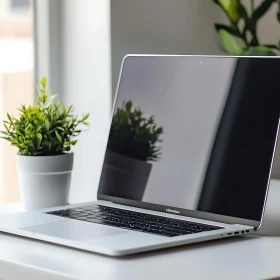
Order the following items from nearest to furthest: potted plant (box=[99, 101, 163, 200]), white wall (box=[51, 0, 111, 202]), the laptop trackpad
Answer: the laptop trackpad → potted plant (box=[99, 101, 163, 200]) → white wall (box=[51, 0, 111, 202])

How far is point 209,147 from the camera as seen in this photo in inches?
43.9

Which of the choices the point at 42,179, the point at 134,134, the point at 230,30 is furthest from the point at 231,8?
the point at 42,179

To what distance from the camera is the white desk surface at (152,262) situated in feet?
2.74

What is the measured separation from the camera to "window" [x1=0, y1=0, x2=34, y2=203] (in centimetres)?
153

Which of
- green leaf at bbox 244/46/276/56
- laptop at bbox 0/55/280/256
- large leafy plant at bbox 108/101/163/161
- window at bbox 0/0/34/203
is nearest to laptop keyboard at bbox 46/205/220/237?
laptop at bbox 0/55/280/256

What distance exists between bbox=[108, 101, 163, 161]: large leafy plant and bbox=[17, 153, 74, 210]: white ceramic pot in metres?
0.09

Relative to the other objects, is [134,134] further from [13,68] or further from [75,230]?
[13,68]

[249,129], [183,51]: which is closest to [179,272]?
[249,129]

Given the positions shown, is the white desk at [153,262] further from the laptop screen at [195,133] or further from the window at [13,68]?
the window at [13,68]

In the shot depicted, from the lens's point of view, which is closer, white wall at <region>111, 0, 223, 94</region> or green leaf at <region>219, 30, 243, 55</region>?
white wall at <region>111, 0, 223, 94</region>

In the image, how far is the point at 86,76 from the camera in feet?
4.81

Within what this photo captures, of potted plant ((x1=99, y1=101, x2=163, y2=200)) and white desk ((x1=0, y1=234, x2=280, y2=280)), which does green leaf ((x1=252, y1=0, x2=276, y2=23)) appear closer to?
potted plant ((x1=99, y1=101, x2=163, y2=200))

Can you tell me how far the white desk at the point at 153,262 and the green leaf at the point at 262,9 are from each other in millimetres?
664

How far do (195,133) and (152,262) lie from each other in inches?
11.9
